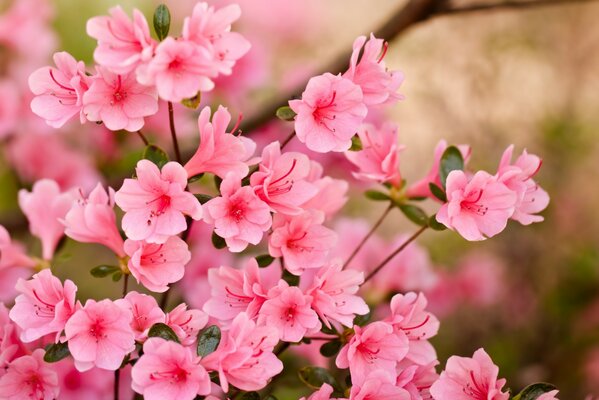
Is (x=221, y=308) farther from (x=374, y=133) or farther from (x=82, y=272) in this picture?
(x=82, y=272)

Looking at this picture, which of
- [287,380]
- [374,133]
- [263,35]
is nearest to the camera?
[374,133]

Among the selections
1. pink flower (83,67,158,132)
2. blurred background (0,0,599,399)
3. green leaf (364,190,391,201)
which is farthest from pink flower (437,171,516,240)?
blurred background (0,0,599,399)

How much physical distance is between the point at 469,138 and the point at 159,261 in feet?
2.73

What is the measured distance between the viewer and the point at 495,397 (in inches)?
22.8

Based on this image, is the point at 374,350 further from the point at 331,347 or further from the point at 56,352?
the point at 56,352

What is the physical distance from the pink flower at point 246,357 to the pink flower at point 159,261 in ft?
0.20

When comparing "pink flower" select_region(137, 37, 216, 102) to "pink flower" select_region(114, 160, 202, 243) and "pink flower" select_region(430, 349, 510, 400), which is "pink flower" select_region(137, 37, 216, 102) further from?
"pink flower" select_region(430, 349, 510, 400)

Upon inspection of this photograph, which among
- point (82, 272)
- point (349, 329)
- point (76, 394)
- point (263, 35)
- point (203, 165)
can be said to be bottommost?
point (82, 272)

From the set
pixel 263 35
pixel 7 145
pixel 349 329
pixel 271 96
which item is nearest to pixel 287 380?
pixel 349 329

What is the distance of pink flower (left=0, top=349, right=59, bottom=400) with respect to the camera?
581 millimetres

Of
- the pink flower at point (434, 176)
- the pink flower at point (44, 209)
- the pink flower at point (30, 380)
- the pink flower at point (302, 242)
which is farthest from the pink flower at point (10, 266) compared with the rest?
the pink flower at point (434, 176)

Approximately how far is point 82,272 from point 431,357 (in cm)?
98

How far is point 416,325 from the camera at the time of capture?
2.03ft

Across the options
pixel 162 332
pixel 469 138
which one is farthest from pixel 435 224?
pixel 469 138
